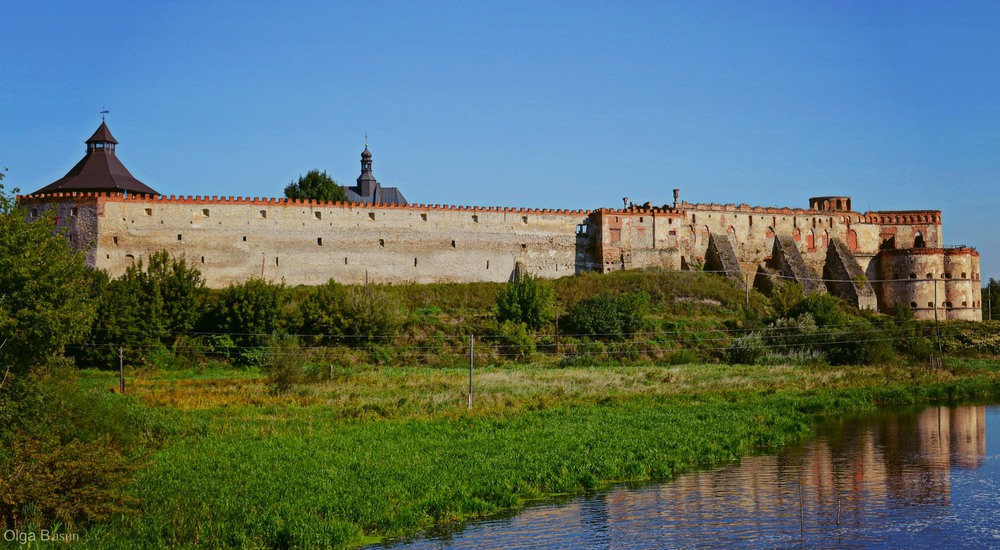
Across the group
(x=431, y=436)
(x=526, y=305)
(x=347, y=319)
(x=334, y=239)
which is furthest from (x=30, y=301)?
(x=334, y=239)

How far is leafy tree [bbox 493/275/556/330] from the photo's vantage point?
41469mm

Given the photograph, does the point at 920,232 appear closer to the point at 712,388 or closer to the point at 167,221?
the point at 712,388

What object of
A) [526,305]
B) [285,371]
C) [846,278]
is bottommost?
[285,371]

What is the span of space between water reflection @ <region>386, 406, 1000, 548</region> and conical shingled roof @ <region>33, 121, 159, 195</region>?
107 feet

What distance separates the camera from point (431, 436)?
21.5 metres

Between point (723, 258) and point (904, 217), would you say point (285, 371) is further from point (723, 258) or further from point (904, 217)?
point (904, 217)

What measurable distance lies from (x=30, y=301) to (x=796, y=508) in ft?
47.4

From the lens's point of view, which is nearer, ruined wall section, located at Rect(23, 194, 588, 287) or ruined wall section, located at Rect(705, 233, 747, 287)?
ruined wall section, located at Rect(23, 194, 588, 287)

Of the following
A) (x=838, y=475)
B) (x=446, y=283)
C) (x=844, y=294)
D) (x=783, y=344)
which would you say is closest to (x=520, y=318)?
(x=446, y=283)

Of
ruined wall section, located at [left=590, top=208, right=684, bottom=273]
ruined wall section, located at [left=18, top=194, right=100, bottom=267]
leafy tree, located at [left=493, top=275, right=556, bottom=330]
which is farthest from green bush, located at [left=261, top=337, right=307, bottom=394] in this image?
ruined wall section, located at [left=590, top=208, right=684, bottom=273]

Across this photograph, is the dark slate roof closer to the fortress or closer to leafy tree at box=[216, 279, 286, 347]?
the fortress

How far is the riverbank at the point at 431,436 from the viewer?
49.1 feet

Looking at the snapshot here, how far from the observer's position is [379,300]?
1555 inches

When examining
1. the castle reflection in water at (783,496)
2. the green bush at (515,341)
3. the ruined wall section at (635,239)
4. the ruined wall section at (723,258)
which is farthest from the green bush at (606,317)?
the castle reflection in water at (783,496)
